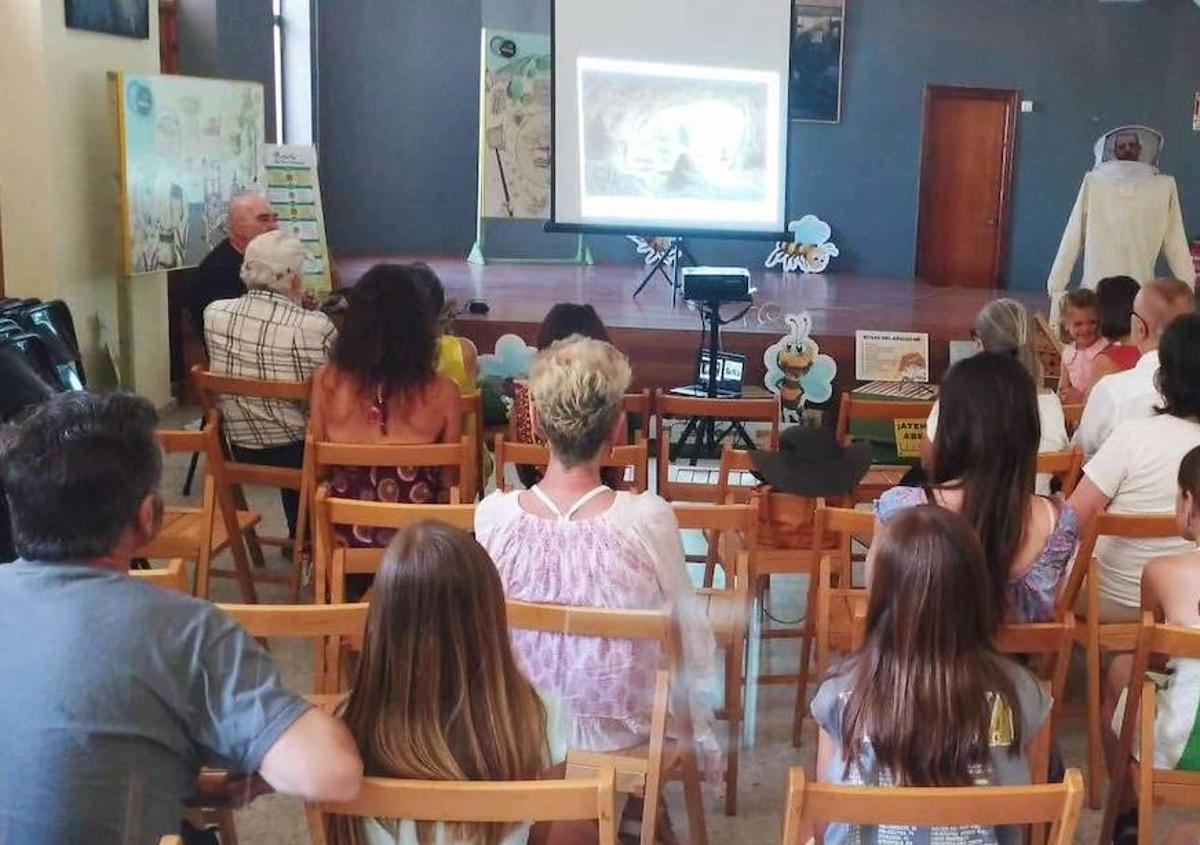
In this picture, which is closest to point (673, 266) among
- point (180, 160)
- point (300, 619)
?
point (180, 160)

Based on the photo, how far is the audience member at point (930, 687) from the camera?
1702 millimetres

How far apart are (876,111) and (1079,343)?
22.4 ft

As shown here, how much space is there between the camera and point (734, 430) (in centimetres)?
588

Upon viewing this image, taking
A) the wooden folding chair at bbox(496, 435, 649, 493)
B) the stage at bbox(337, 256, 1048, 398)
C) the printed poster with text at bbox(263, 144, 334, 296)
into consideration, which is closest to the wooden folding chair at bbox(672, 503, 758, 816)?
the wooden folding chair at bbox(496, 435, 649, 493)

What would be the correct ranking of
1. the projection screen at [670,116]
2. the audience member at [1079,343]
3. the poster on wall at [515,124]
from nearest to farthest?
the audience member at [1079,343]
the projection screen at [670,116]
the poster on wall at [515,124]

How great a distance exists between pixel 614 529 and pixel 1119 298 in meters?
2.91

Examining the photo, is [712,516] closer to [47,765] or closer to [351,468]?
[351,468]

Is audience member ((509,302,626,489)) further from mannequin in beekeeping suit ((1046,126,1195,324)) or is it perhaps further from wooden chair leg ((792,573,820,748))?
mannequin in beekeeping suit ((1046,126,1195,324))

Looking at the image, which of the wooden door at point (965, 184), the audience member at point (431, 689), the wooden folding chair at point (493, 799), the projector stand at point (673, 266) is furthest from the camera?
the wooden door at point (965, 184)

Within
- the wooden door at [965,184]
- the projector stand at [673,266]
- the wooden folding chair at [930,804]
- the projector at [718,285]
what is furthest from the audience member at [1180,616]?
Answer: the wooden door at [965,184]

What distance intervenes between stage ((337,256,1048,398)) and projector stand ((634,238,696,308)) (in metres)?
0.09

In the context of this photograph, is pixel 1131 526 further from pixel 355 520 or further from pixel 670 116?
pixel 670 116

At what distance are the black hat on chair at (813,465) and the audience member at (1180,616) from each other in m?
1.01

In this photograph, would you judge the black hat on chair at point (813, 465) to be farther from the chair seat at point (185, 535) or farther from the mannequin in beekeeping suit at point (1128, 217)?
the mannequin in beekeeping suit at point (1128, 217)
